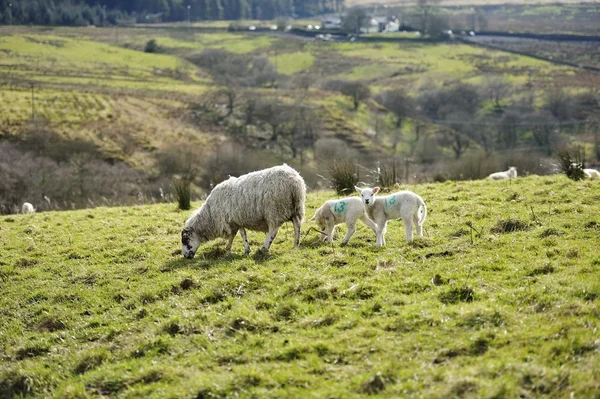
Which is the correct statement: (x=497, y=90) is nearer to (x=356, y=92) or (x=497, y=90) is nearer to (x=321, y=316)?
(x=356, y=92)

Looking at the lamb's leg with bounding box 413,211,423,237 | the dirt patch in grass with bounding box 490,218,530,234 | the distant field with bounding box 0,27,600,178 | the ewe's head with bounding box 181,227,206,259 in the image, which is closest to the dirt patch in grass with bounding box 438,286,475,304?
the lamb's leg with bounding box 413,211,423,237

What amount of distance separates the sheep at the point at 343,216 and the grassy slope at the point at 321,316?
0.41 m

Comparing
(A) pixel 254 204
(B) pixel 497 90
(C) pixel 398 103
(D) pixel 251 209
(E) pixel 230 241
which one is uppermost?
(A) pixel 254 204

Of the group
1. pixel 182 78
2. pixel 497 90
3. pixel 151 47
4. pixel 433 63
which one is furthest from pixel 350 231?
pixel 151 47

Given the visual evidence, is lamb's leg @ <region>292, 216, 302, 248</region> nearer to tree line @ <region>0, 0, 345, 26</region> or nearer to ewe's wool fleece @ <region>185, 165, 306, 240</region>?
ewe's wool fleece @ <region>185, 165, 306, 240</region>

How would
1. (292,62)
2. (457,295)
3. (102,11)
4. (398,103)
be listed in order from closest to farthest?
(457,295) → (398,103) → (292,62) → (102,11)

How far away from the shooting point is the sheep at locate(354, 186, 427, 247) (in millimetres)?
12672

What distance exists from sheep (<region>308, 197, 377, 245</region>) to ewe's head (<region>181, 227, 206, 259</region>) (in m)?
2.69

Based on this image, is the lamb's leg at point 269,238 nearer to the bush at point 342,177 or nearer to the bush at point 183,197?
the bush at point 342,177

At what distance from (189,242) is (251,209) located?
1.57 m

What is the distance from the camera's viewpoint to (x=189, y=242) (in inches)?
537

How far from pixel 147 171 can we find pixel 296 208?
47895mm

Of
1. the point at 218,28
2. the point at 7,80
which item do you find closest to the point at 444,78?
the point at 7,80

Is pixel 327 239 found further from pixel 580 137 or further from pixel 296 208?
pixel 580 137
